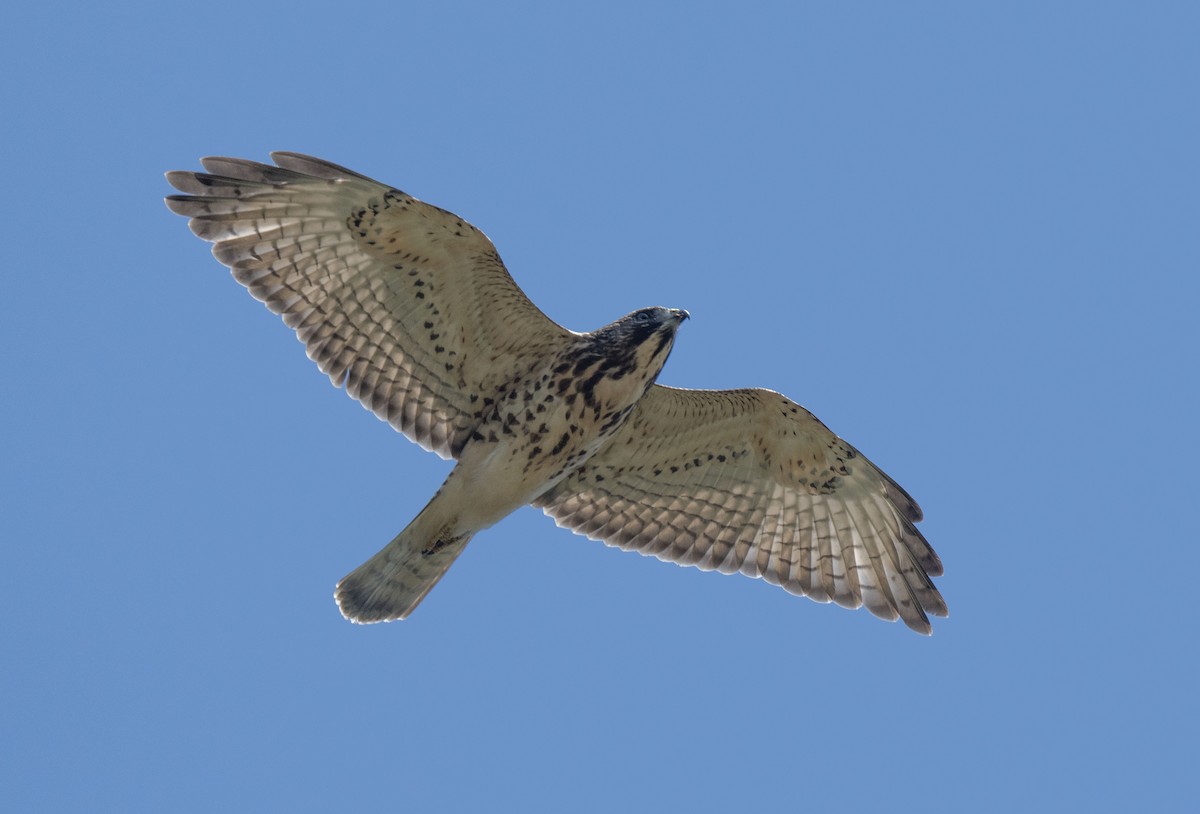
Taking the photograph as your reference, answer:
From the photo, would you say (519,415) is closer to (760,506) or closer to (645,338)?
(645,338)


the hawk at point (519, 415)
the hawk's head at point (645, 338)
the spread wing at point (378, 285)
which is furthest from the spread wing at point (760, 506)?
the spread wing at point (378, 285)

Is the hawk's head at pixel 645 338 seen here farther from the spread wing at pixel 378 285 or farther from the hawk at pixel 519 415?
the spread wing at pixel 378 285

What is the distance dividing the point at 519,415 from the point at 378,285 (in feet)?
4.74

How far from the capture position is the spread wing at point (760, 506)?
12.9 meters

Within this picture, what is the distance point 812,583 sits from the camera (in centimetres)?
1310

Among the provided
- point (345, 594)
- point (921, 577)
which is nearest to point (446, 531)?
point (345, 594)

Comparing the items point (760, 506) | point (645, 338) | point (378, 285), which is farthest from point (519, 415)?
point (760, 506)

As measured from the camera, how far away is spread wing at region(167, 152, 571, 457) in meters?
11.5

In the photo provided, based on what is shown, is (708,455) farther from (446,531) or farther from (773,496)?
(446,531)

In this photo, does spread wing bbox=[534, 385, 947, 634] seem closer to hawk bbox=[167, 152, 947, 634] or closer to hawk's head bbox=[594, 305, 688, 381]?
hawk bbox=[167, 152, 947, 634]

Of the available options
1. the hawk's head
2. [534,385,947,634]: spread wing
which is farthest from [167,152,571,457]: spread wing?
[534,385,947,634]: spread wing

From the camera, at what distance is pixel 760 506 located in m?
13.2

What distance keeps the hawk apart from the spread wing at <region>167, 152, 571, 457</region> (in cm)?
1

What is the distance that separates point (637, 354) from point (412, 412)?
75.4 inches
